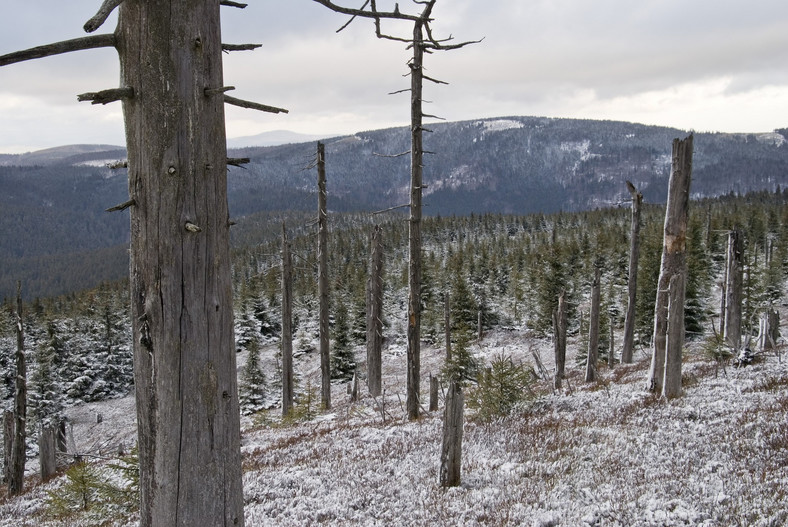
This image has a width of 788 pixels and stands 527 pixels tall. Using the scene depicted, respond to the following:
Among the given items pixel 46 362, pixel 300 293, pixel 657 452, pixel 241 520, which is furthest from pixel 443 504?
pixel 300 293

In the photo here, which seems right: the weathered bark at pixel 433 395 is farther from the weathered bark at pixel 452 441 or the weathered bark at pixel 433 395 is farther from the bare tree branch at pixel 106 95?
the bare tree branch at pixel 106 95

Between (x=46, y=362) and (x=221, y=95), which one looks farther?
(x=46, y=362)

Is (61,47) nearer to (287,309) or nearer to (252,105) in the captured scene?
(252,105)

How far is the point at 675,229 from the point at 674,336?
7.88 feet

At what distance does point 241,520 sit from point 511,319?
1955 inches

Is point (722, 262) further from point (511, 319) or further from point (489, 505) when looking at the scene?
point (489, 505)

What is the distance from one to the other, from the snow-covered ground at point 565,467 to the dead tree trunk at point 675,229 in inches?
76.4

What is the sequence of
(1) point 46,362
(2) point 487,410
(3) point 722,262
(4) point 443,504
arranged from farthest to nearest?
(3) point 722,262, (1) point 46,362, (2) point 487,410, (4) point 443,504

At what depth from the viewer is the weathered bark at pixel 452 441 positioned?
7383 mm

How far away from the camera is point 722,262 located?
58.8 meters

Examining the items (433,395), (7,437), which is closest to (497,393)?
(433,395)

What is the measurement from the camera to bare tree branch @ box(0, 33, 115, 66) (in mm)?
2512

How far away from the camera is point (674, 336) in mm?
11430

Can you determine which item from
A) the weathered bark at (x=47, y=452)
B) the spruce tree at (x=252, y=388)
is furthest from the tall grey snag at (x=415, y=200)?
the spruce tree at (x=252, y=388)
